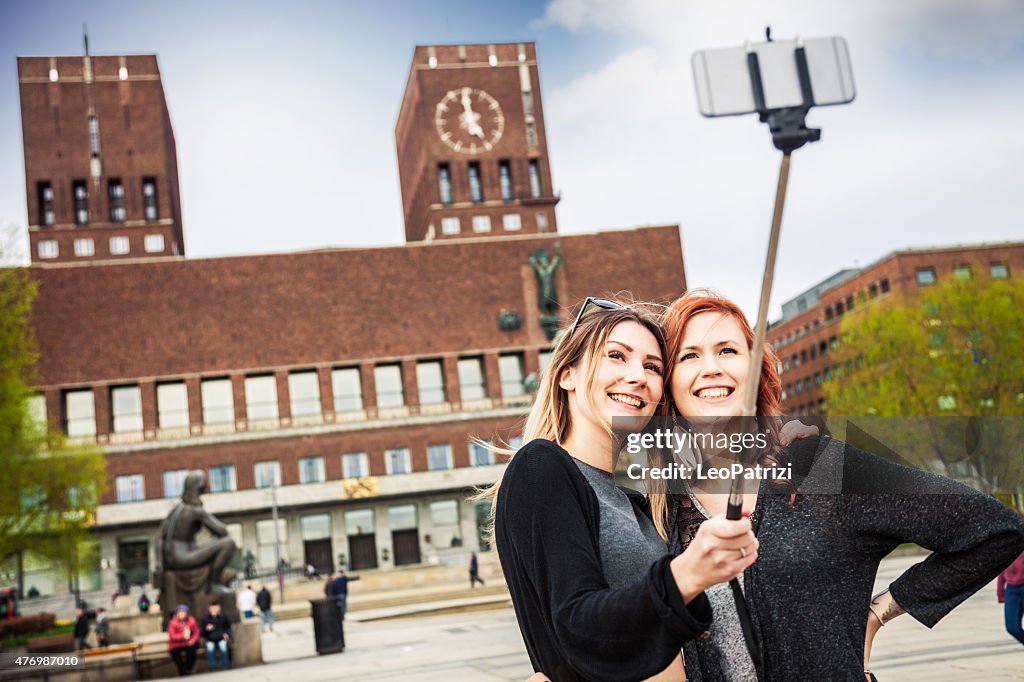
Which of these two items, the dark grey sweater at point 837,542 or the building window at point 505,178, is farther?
the building window at point 505,178

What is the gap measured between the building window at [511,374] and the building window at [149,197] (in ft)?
78.8

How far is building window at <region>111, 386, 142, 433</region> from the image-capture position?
56344mm

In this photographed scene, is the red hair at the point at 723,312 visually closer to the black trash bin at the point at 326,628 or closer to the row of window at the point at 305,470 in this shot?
the black trash bin at the point at 326,628

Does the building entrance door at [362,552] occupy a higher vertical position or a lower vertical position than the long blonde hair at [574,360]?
lower

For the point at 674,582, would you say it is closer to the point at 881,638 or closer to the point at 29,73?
the point at 881,638

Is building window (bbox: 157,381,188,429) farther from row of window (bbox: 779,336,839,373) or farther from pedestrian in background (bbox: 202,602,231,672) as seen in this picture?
row of window (bbox: 779,336,839,373)

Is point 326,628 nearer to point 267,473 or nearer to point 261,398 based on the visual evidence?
point 267,473

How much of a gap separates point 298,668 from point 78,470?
2674 centimetres

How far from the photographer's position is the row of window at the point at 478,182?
67625mm

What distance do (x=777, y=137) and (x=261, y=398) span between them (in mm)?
57973

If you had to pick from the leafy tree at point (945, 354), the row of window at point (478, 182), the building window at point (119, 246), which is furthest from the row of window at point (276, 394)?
the leafy tree at point (945, 354)

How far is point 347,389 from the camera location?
58.8 meters

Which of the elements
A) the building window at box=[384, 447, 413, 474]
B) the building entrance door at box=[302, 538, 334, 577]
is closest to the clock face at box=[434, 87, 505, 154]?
the building window at box=[384, 447, 413, 474]

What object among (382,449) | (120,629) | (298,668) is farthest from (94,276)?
(298,668)
